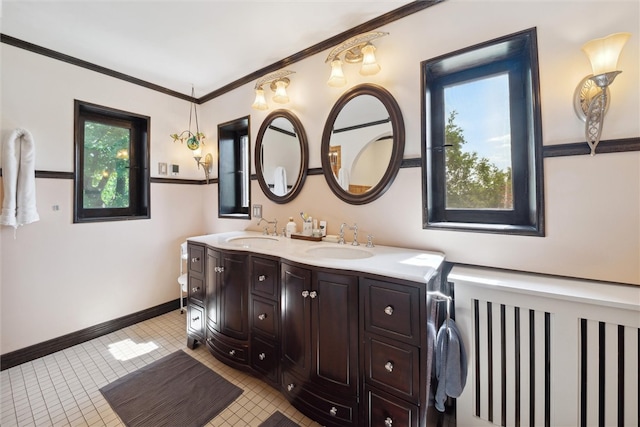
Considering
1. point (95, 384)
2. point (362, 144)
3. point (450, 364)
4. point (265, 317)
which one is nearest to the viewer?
point (450, 364)

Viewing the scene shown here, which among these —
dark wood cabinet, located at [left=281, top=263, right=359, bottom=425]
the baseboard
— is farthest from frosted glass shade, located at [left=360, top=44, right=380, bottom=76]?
the baseboard

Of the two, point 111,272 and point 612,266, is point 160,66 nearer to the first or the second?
point 111,272

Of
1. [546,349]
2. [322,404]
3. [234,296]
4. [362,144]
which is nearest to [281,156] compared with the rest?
[362,144]

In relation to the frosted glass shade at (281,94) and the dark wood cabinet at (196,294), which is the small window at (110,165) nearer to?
the dark wood cabinet at (196,294)

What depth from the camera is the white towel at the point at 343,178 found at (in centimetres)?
190

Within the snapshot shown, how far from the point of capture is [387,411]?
45.9 inches

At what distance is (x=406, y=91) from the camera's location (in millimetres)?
1632

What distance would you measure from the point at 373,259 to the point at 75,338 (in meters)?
2.77

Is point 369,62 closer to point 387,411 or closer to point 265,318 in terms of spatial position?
point 265,318

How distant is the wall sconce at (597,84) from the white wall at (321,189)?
4 centimetres

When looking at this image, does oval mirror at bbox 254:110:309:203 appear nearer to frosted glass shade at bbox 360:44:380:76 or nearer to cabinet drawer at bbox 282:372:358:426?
frosted glass shade at bbox 360:44:380:76

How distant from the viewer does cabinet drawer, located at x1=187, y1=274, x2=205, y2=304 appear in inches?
81.0

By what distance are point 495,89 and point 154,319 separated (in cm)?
366

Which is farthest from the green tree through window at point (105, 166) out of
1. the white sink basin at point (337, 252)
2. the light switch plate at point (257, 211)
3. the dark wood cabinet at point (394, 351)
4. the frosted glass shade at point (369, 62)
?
the dark wood cabinet at point (394, 351)
